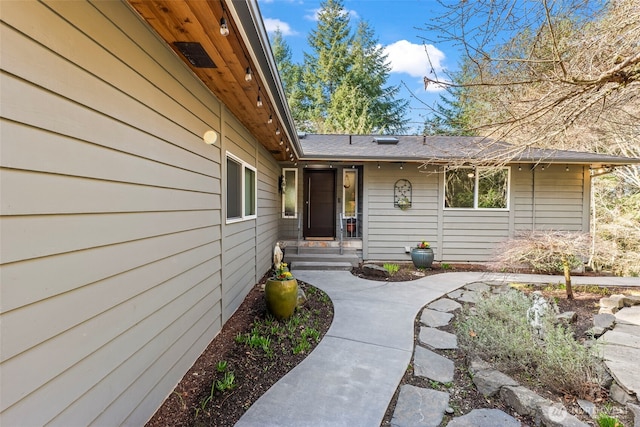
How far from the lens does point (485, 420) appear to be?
2119 mm

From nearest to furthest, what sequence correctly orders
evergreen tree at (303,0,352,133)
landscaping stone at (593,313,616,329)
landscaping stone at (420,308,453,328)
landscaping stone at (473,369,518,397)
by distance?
1. landscaping stone at (473,369,518,397)
2. landscaping stone at (593,313,616,329)
3. landscaping stone at (420,308,453,328)
4. evergreen tree at (303,0,352,133)

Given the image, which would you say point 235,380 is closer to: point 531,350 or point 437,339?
point 437,339

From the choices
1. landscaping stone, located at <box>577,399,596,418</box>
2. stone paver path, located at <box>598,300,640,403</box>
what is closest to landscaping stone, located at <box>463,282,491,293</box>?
stone paver path, located at <box>598,300,640,403</box>

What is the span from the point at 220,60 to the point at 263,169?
11.9 feet

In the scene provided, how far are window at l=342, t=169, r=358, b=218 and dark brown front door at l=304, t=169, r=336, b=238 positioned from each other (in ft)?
1.20

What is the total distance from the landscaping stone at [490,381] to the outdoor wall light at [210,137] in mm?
3240

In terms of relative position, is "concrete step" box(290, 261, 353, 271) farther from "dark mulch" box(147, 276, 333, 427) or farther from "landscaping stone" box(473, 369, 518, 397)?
"landscaping stone" box(473, 369, 518, 397)

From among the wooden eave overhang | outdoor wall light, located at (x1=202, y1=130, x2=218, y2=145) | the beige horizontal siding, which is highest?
the wooden eave overhang

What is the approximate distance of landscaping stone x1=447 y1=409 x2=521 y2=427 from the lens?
208 centimetres

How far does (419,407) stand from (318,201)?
Answer: 6698 mm

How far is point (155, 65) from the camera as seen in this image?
2.11 m

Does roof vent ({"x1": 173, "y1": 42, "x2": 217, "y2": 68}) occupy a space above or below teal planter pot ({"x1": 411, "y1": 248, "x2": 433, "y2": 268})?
above

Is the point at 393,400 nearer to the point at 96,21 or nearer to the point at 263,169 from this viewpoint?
the point at 96,21

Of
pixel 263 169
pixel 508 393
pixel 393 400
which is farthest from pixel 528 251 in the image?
pixel 263 169
